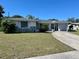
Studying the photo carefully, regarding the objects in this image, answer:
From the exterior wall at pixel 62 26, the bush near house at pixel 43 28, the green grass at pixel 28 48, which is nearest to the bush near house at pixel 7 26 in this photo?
the bush near house at pixel 43 28

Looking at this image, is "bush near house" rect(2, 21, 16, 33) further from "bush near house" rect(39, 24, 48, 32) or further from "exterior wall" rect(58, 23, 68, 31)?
"exterior wall" rect(58, 23, 68, 31)

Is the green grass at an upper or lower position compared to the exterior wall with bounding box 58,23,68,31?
lower

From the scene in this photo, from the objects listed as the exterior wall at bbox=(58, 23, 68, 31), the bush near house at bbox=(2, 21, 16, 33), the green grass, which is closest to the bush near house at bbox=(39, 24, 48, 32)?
the exterior wall at bbox=(58, 23, 68, 31)

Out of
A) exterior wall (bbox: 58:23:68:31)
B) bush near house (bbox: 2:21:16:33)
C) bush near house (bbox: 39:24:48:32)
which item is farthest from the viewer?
exterior wall (bbox: 58:23:68:31)

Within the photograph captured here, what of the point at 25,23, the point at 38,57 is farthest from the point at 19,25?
the point at 38,57

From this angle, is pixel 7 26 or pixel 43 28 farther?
pixel 43 28

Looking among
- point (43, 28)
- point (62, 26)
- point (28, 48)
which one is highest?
point (62, 26)

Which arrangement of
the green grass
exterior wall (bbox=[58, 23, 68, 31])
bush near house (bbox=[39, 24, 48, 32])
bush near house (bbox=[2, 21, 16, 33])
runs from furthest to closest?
1. exterior wall (bbox=[58, 23, 68, 31])
2. bush near house (bbox=[39, 24, 48, 32])
3. bush near house (bbox=[2, 21, 16, 33])
4. the green grass

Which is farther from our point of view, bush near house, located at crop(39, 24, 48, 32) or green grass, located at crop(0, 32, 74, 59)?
bush near house, located at crop(39, 24, 48, 32)

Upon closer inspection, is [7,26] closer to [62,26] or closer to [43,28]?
[43,28]

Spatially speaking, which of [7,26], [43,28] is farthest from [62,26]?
[7,26]

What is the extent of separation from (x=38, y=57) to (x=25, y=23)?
2411 cm

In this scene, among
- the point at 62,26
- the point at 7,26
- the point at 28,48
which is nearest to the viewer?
the point at 28,48

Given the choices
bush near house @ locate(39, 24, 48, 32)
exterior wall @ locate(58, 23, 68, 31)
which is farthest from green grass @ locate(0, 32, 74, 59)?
exterior wall @ locate(58, 23, 68, 31)
